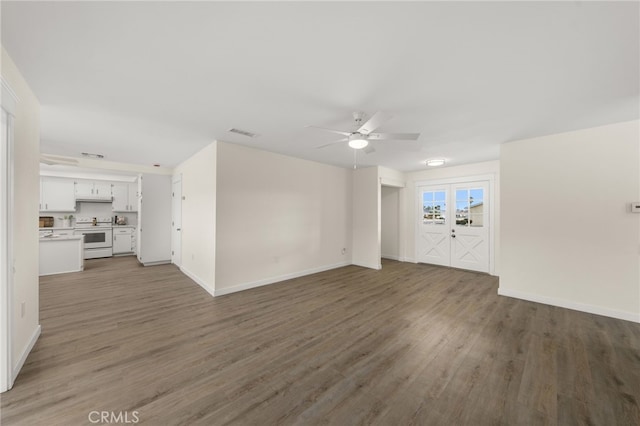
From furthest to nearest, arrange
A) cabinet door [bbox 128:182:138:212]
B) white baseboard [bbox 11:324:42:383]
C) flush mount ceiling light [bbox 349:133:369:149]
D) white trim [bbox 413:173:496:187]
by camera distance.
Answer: cabinet door [bbox 128:182:138:212], white trim [bbox 413:173:496:187], flush mount ceiling light [bbox 349:133:369:149], white baseboard [bbox 11:324:42:383]

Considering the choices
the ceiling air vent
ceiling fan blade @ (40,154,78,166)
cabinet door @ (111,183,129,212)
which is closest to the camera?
the ceiling air vent

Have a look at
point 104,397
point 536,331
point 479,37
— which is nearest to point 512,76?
point 479,37

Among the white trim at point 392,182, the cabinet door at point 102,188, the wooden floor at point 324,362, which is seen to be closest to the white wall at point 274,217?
the wooden floor at point 324,362

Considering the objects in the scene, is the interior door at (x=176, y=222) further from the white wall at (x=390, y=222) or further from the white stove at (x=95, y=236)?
the white wall at (x=390, y=222)

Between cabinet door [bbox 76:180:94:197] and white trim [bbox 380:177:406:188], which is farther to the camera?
cabinet door [bbox 76:180:94:197]

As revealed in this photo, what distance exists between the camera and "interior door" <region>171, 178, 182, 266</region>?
5.71 meters

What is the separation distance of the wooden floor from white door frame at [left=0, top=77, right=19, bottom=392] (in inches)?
9.7

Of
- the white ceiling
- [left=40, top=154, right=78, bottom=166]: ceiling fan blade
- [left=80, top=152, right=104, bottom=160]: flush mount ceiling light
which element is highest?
the white ceiling

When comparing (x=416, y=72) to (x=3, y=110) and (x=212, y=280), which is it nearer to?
(x=3, y=110)

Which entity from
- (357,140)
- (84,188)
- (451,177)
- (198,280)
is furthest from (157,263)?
(451,177)

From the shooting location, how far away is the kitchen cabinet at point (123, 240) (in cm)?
718

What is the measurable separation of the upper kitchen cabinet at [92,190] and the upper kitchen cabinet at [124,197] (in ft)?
0.55

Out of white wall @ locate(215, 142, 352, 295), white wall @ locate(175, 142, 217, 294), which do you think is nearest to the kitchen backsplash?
white wall @ locate(175, 142, 217, 294)

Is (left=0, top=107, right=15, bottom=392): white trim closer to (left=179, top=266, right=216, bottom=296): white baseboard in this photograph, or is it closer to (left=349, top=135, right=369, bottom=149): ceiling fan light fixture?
(left=179, top=266, right=216, bottom=296): white baseboard
